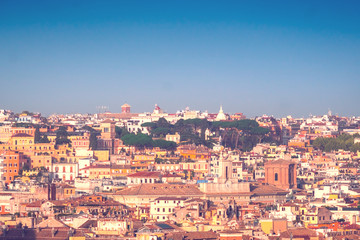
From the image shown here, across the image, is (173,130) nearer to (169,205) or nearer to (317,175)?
(317,175)

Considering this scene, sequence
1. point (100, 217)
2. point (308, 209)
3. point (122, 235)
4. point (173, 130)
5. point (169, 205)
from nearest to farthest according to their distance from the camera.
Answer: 1. point (122, 235)
2. point (100, 217)
3. point (308, 209)
4. point (169, 205)
5. point (173, 130)

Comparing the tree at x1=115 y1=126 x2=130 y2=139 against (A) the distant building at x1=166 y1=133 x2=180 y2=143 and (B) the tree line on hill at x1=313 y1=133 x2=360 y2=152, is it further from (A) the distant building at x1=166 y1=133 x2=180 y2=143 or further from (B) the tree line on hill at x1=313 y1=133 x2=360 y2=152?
(B) the tree line on hill at x1=313 y1=133 x2=360 y2=152

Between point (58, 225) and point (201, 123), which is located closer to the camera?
point (58, 225)

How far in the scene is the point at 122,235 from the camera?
49.3 m

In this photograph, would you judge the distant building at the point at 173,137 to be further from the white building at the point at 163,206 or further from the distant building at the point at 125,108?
the distant building at the point at 125,108

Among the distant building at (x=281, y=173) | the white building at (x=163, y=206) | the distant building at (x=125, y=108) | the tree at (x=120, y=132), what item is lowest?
the white building at (x=163, y=206)

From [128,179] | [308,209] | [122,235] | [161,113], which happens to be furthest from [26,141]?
[161,113]

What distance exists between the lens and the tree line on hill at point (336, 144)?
103250mm

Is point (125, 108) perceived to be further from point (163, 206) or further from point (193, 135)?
point (163, 206)

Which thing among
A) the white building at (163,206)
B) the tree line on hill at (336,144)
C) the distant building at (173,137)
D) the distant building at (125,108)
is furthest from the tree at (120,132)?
the distant building at (125,108)

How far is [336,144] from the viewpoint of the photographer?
105688mm

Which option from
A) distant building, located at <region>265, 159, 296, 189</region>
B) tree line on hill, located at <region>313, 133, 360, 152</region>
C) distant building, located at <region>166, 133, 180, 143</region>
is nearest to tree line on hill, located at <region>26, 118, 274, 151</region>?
distant building, located at <region>166, 133, 180, 143</region>

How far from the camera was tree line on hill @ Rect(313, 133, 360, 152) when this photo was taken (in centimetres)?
10325

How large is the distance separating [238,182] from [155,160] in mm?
18484
